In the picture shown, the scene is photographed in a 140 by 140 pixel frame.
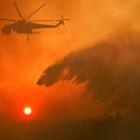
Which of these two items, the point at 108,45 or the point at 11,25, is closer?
the point at 11,25

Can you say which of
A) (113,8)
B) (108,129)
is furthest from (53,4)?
(108,129)

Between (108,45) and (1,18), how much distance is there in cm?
892

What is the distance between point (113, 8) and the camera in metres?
31.1

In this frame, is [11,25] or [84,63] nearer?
[11,25]

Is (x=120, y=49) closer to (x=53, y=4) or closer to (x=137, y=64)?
(x=137, y=64)

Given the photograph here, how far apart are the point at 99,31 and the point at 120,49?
2.43m

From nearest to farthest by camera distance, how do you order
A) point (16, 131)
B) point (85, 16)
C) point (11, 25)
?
1. point (11, 25)
2. point (85, 16)
3. point (16, 131)

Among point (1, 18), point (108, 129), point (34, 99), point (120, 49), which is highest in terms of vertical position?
point (1, 18)

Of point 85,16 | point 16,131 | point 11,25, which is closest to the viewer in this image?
point 11,25

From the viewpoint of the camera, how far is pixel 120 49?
32.6 metres

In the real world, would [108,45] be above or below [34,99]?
above

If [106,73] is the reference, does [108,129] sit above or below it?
below

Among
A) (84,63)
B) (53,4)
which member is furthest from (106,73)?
(53,4)

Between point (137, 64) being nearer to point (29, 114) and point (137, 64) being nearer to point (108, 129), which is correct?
point (108, 129)
